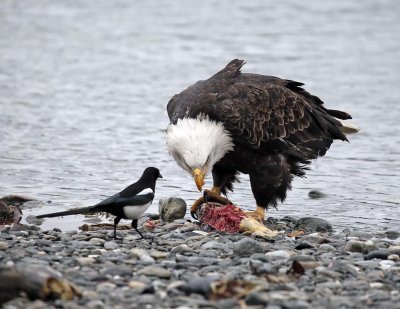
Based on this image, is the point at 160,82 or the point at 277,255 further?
the point at 160,82

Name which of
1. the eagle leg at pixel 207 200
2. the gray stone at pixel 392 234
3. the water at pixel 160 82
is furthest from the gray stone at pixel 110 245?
the gray stone at pixel 392 234

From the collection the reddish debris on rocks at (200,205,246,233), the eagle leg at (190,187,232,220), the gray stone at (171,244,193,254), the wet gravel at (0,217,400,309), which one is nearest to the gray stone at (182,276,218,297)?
the wet gravel at (0,217,400,309)

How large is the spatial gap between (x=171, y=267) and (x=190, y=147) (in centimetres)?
162

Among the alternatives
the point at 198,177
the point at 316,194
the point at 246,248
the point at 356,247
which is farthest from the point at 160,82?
the point at 246,248

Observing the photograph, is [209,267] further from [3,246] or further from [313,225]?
[313,225]

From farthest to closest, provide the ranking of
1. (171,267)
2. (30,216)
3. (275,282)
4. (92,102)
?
(92,102)
(30,216)
(171,267)
(275,282)

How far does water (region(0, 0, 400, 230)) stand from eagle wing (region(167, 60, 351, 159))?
65 cm

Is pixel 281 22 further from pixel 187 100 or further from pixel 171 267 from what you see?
pixel 171 267

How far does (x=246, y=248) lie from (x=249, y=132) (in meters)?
1.74

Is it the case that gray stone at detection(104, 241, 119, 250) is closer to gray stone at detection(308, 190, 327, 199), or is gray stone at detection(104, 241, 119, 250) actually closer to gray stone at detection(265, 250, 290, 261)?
gray stone at detection(265, 250, 290, 261)

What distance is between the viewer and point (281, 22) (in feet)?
67.5

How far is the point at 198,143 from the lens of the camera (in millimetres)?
6891

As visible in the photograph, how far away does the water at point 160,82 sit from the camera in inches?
351

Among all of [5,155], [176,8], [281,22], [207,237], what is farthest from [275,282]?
[176,8]
